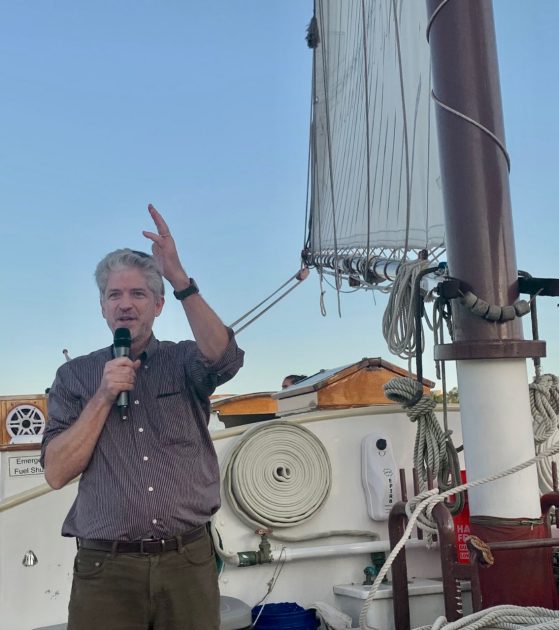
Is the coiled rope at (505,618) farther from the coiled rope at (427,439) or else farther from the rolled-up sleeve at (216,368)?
the rolled-up sleeve at (216,368)

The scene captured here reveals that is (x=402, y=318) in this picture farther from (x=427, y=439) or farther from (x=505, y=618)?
(x=505, y=618)

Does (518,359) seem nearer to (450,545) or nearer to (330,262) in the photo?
(450,545)

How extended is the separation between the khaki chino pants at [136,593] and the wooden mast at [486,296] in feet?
Result: 3.18

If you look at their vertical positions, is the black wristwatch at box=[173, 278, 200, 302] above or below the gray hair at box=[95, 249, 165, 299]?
below

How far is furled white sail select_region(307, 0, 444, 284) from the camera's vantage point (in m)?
4.74

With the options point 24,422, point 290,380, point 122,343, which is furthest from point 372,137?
point 24,422

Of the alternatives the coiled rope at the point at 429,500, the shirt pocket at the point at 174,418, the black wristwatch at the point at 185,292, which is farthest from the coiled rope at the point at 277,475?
the black wristwatch at the point at 185,292

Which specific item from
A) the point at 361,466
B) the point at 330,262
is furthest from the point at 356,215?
the point at 361,466

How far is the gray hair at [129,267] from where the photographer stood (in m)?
2.13

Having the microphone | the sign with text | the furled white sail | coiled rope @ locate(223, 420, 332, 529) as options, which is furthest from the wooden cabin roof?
the sign with text

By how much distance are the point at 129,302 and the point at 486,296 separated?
3.76 ft

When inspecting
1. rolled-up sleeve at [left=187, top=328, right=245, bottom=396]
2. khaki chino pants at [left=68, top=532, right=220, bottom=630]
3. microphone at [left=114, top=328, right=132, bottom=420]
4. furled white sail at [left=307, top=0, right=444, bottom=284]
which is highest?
furled white sail at [left=307, top=0, right=444, bottom=284]

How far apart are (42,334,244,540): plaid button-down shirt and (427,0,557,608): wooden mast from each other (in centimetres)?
83

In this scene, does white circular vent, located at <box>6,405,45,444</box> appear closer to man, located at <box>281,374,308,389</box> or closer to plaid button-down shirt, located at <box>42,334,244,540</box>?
man, located at <box>281,374,308,389</box>
